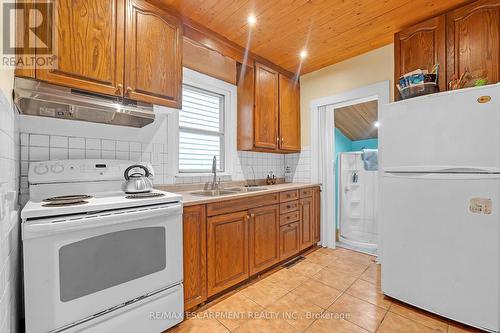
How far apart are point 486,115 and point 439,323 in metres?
1.47

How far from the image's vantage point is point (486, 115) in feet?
4.67

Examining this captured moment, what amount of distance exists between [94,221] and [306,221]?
7.69 ft

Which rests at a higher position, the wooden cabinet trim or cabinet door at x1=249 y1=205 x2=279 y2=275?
the wooden cabinet trim

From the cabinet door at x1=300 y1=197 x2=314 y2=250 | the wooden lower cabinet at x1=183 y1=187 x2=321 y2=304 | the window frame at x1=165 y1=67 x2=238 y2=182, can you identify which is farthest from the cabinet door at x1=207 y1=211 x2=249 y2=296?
the cabinet door at x1=300 y1=197 x2=314 y2=250

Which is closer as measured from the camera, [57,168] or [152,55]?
[57,168]

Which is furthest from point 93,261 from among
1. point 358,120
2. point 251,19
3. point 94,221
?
point 358,120

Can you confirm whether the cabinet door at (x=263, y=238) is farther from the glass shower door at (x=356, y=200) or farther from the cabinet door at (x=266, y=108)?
the glass shower door at (x=356, y=200)

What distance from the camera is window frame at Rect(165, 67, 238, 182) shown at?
2.17 meters

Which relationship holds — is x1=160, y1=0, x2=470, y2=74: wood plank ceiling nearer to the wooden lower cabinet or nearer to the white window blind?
the white window blind

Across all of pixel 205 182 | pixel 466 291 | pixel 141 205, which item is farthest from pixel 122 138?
pixel 466 291

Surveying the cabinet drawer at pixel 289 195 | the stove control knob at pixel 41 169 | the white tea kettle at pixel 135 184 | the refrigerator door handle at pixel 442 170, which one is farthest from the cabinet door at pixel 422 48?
the stove control knob at pixel 41 169

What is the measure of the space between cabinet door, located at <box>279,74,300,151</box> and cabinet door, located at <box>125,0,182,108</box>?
1.53 m

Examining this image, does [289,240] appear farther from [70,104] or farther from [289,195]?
[70,104]

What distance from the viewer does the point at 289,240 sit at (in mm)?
2592
